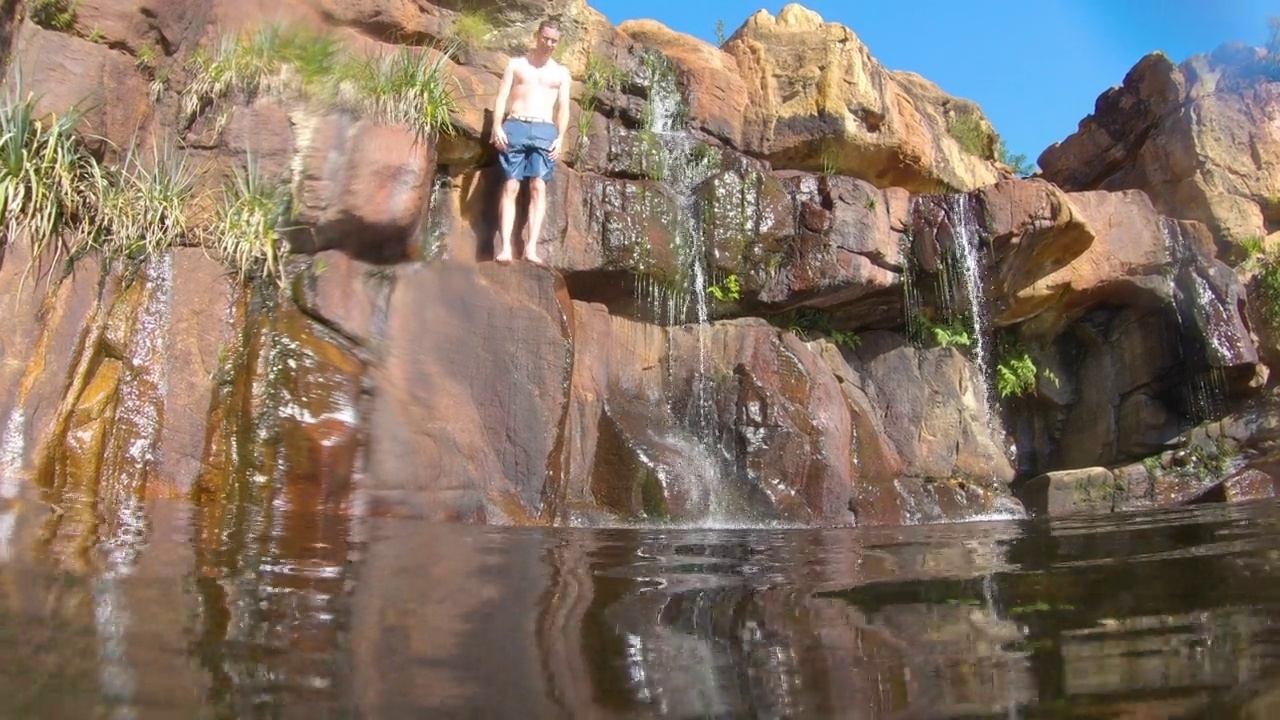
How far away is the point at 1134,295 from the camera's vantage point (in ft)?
33.5

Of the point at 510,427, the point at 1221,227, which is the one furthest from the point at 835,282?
→ the point at 1221,227

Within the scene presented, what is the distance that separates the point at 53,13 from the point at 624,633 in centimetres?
695

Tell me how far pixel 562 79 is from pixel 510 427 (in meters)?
3.03

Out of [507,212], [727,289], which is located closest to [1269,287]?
[727,289]

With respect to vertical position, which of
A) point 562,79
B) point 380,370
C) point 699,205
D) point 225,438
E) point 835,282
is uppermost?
point 562,79

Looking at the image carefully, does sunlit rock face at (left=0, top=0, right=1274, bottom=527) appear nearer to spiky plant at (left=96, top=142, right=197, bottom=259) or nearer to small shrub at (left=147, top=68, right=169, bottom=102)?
small shrub at (left=147, top=68, right=169, bottom=102)

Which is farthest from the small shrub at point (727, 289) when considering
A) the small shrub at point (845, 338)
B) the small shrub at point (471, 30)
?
the small shrub at point (471, 30)

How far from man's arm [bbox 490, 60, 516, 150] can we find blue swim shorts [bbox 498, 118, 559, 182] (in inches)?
2.2

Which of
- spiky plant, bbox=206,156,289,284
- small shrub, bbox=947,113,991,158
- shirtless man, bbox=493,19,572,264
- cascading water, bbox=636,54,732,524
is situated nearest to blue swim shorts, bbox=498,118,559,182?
shirtless man, bbox=493,19,572,264

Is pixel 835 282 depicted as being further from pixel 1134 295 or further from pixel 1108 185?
pixel 1108 185

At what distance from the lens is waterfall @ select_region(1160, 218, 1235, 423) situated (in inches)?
383

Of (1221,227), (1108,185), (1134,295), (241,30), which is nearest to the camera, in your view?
(241,30)

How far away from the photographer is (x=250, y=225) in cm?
581

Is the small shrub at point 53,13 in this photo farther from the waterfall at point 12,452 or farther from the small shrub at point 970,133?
the small shrub at point 970,133
